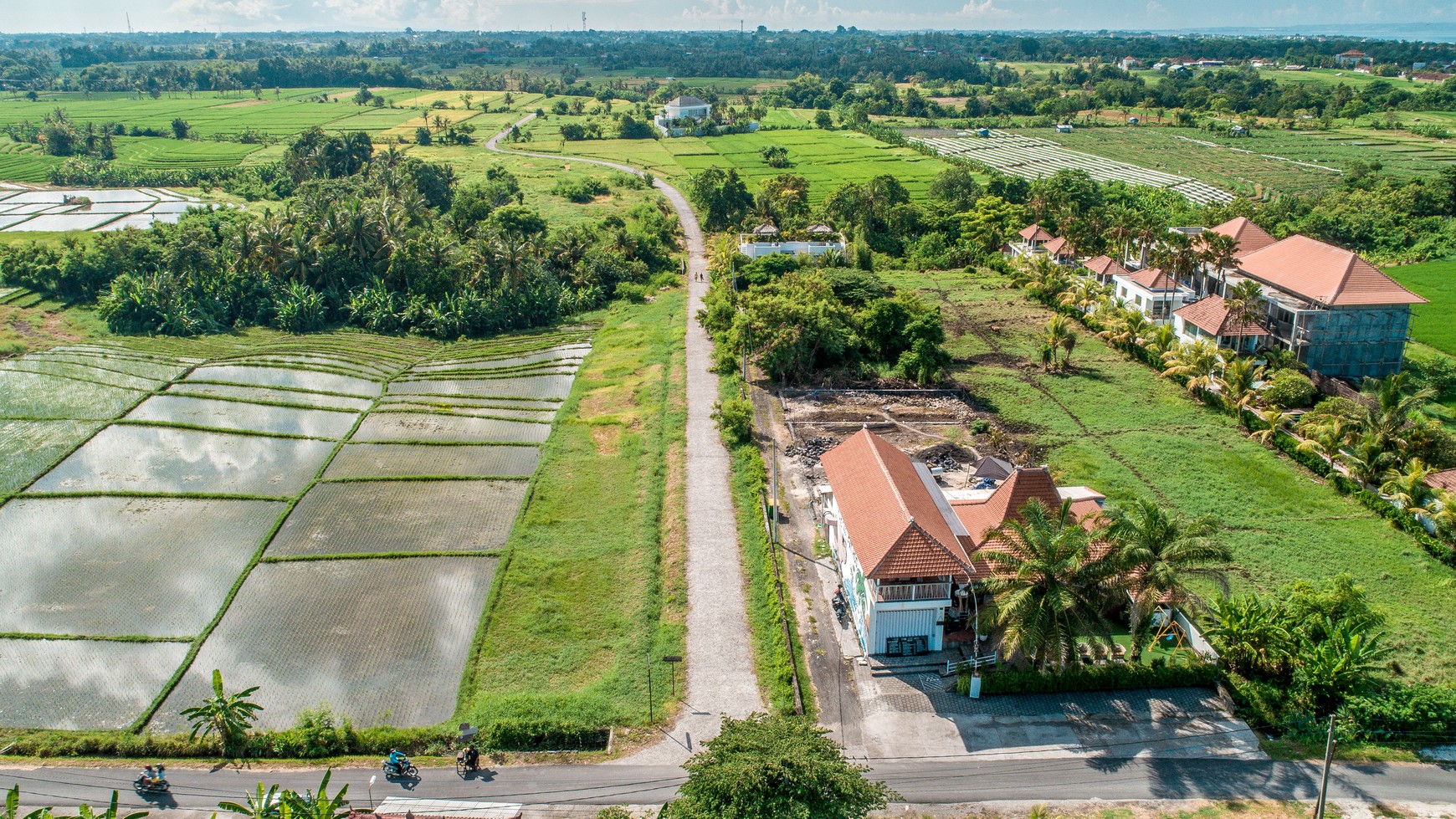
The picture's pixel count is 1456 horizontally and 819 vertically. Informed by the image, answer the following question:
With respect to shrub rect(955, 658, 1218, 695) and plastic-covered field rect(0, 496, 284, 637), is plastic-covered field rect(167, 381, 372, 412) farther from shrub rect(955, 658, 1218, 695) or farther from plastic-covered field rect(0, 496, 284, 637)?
shrub rect(955, 658, 1218, 695)

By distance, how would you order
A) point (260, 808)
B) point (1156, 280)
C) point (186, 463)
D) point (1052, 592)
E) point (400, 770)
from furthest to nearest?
point (1156, 280) < point (186, 463) < point (1052, 592) < point (400, 770) < point (260, 808)

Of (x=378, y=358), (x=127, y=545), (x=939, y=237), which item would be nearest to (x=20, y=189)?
(x=378, y=358)

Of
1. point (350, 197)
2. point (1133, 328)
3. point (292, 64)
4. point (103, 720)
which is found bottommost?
point (103, 720)

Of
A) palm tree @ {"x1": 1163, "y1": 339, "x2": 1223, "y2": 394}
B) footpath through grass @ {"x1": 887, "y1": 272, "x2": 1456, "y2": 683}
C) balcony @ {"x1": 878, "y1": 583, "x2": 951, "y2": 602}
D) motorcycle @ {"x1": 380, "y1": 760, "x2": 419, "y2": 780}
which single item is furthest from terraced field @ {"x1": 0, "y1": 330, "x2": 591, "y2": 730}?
palm tree @ {"x1": 1163, "y1": 339, "x2": 1223, "y2": 394}

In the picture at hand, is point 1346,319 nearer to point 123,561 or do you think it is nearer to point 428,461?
point 428,461

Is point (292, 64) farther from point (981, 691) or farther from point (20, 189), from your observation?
point (981, 691)

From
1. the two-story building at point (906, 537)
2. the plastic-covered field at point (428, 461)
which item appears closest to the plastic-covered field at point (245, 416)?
the plastic-covered field at point (428, 461)

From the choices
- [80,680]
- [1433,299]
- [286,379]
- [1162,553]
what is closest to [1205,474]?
[1162,553]
